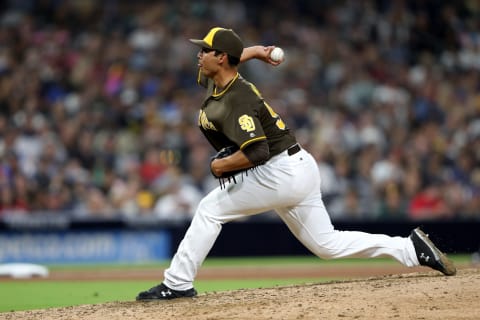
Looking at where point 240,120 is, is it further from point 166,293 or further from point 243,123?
point 166,293

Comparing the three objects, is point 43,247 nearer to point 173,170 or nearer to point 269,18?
point 173,170

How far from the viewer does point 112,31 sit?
58.7 ft

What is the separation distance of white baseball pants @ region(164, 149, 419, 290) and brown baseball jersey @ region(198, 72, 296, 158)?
184 mm

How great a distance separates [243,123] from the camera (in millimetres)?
6801

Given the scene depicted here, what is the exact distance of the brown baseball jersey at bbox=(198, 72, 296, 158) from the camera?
22.3ft

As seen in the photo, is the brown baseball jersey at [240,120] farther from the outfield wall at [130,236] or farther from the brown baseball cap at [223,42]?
the outfield wall at [130,236]

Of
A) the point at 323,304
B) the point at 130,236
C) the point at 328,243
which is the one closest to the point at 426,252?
the point at 328,243

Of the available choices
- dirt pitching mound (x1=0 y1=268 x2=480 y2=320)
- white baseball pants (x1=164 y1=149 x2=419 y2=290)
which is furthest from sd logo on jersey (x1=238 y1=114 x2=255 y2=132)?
dirt pitching mound (x1=0 y1=268 x2=480 y2=320)

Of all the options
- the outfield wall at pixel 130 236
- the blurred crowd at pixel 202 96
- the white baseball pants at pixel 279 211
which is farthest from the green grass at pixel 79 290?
the blurred crowd at pixel 202 96

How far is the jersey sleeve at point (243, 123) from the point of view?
6.78 m

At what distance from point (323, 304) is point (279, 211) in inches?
36.7

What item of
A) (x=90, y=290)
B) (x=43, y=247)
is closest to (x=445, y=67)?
(x=43, y=247)

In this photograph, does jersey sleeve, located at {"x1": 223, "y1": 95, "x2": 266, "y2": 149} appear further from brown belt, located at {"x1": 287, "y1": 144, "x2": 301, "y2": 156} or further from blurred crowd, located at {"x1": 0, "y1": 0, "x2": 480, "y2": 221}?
blurred crowd, located at {"x1": 0, "y1": 0, "x2": 480, "y2": 221}

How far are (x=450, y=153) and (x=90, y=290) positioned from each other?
7.71 meters
